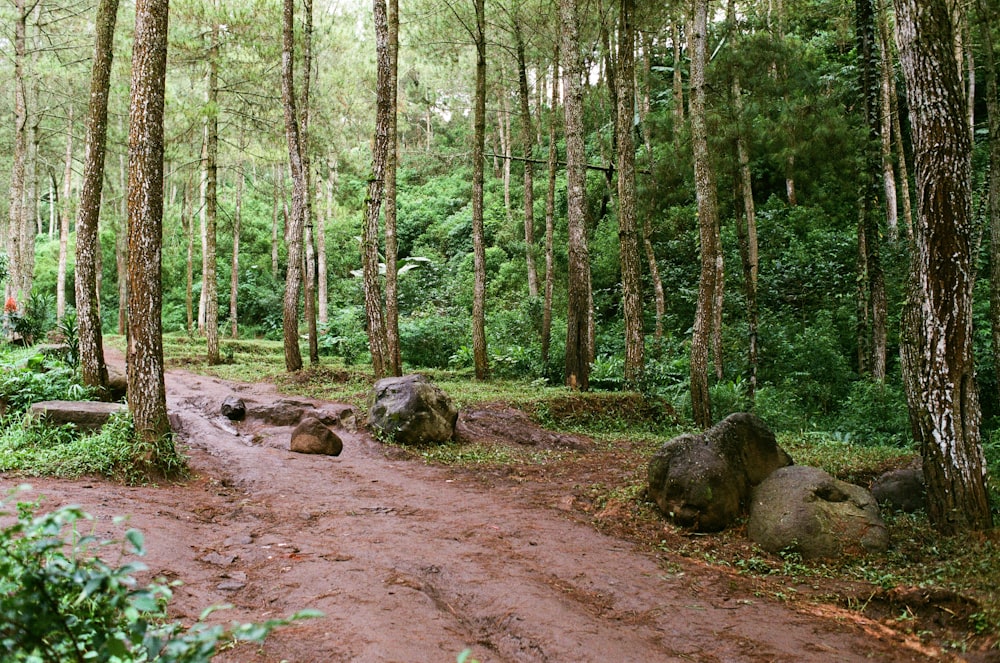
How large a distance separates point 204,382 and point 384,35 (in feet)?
28.2

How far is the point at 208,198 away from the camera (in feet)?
59.1

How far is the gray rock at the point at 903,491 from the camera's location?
6895 mm

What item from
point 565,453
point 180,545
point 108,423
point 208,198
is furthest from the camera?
point 208,198

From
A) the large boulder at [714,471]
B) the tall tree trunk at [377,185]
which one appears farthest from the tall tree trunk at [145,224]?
the large boulder at [714,471]

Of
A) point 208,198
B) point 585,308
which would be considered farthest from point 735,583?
point 208,198

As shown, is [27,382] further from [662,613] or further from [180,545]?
[662,613]

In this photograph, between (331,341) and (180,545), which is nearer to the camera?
(180,545)

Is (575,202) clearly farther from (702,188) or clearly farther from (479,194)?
(479,194)

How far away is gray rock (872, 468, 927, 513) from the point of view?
22.6ft

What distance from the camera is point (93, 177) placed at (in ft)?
32.7

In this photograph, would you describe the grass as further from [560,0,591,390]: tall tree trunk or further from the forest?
[560,0,591,390]: tall tree trunk

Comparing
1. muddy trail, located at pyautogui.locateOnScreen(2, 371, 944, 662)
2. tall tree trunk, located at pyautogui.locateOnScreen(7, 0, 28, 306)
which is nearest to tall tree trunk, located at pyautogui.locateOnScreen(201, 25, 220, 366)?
tall tree trunk, located at pyautogui.locateOnScreen(7, 0, 28, 306)

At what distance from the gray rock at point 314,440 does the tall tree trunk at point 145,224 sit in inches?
103

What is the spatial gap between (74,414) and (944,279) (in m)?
9.70
